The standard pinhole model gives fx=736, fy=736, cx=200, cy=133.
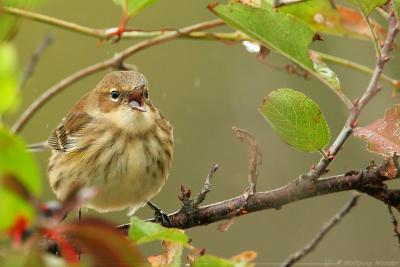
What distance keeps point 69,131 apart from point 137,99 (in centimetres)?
44

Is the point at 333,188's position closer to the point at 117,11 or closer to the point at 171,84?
the point at 171,84

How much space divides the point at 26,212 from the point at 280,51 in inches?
43.6

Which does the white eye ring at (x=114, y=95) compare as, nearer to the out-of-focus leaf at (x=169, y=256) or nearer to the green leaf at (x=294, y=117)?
the green leaf at (x=294, y=117)

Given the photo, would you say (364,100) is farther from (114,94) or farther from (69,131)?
(69,131)

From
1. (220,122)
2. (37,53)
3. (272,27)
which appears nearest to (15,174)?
(272,27)

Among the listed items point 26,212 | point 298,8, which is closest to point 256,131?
point 298,8

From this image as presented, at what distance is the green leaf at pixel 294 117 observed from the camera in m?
1.52

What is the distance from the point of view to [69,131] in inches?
128

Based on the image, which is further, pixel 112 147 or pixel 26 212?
pixel 112 147

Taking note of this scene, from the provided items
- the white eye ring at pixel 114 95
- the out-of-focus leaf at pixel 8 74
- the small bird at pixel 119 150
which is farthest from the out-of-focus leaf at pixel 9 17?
the white eye ring at pixel 114 95

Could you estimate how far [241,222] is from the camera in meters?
6.87

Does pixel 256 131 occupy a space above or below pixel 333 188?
below

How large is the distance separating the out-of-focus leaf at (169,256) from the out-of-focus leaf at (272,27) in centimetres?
57

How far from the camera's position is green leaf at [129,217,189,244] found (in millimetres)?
1010
